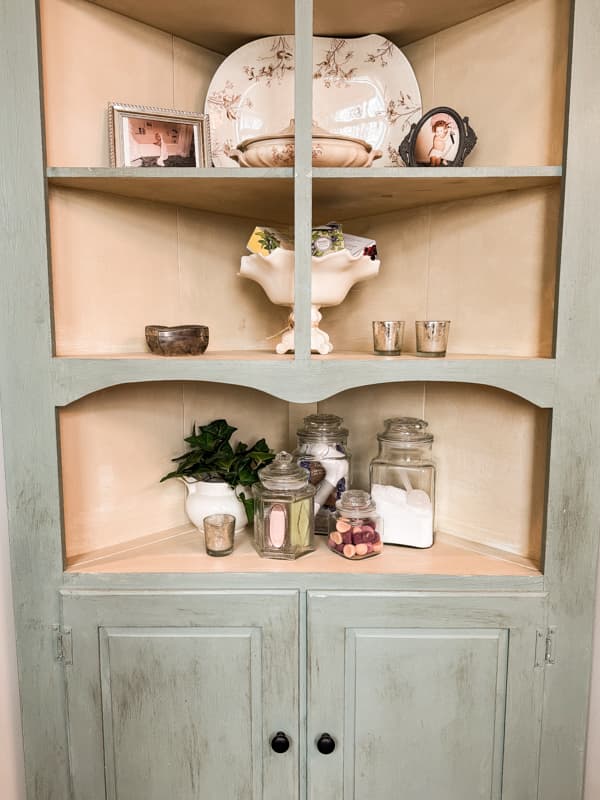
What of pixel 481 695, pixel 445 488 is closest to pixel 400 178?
pixel 445 488

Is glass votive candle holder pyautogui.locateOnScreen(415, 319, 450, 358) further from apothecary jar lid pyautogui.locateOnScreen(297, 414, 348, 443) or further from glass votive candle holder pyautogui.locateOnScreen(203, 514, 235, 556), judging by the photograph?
glass votive candle holder pyautogui.locateOnScreen(203, 514, 235, 556)

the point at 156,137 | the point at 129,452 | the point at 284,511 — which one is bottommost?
the point at 284,511

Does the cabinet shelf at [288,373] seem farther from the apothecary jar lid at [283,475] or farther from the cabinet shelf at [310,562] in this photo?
the cabinet shelf at [310,562]

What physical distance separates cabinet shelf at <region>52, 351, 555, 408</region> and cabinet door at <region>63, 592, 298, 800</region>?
1.53ft

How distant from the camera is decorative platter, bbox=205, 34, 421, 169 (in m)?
1.34

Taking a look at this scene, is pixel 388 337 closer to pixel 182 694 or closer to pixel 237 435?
pixel 237 435

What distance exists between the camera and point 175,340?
120cm

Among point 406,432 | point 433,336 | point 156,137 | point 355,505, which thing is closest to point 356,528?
point 355,505

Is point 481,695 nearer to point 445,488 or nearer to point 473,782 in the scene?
point 473,782

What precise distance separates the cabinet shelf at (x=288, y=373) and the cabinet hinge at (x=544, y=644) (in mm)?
510

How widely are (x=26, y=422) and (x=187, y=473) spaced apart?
0.41 m

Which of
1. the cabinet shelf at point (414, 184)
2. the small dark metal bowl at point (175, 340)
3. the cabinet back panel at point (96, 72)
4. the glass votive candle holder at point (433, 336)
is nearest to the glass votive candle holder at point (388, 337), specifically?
the glass votive candle holder at point (433, 336)

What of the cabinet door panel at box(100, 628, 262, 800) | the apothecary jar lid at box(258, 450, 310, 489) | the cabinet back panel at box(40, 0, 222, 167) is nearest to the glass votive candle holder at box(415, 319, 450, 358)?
the apothecary jar lid at box(258, 450, 310, 489)

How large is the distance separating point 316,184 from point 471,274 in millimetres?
459
